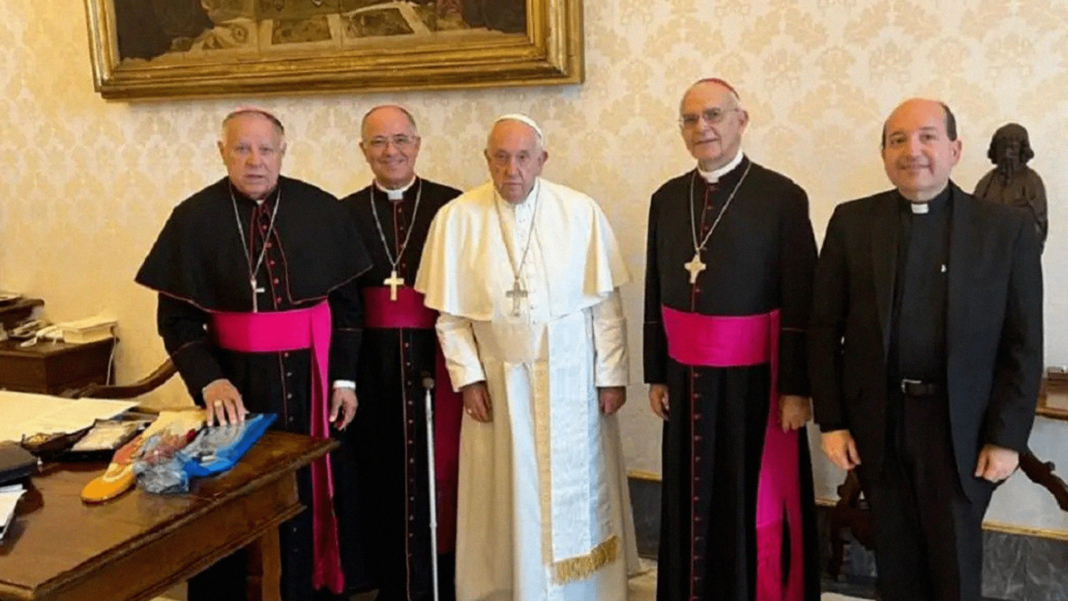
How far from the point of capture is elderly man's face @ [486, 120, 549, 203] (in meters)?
2.94

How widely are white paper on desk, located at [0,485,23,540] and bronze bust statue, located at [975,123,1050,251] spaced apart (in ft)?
8.49

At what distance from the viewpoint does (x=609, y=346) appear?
3.09m

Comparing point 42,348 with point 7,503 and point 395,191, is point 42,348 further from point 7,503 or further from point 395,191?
point 7,503

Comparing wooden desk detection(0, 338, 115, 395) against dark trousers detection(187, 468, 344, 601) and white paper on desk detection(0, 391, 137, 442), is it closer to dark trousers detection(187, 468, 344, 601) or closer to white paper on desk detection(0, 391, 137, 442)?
white paper on desk detection(0, 391, 137, 442)

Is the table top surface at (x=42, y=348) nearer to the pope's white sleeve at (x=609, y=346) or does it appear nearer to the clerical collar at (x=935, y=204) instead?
the pope's white sleeve at (x=609, y=346)

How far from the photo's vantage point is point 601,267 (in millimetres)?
3055

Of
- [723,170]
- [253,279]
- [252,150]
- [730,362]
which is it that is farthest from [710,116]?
[253,279]

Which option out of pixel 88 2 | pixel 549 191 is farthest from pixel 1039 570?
pixel 88 2

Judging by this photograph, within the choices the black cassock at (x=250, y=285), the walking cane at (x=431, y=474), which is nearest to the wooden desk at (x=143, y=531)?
the black cassock at (x=250, y=285)

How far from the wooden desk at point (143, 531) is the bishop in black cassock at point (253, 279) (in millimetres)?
523

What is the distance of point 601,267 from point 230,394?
1.14 m

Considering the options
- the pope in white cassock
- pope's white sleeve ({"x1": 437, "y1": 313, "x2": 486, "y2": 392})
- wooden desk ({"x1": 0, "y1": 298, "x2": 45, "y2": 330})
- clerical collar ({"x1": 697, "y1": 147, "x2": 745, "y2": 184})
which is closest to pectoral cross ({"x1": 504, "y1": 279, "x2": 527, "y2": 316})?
the pope in white cassock

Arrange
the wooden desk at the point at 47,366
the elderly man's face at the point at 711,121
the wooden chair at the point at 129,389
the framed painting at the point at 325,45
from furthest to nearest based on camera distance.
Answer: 1. the wooden desk at the point at 47,366
2. the wooden chair at the point at 129,389
3. the framed painting at the point at 325,45
4. the elderly man's face at the point at 711,121

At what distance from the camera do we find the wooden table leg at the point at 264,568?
2367mm
